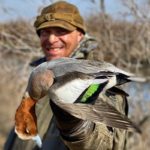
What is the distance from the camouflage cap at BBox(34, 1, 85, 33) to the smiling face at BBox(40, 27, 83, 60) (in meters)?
0.04

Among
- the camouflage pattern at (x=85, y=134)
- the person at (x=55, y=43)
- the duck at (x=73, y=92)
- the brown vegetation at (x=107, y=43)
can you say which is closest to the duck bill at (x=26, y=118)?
the duck at (x=73, y=92)

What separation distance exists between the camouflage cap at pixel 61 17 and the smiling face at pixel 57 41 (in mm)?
43

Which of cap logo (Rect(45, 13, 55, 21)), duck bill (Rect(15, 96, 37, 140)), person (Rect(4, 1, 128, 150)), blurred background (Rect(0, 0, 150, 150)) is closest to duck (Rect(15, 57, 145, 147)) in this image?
duck bill (Rect(15, 96, 37, 140))

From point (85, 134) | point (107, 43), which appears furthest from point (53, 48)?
point (107, 43)

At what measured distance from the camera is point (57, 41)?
3.33 meters

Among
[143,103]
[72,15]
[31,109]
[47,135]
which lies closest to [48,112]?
[47,135]

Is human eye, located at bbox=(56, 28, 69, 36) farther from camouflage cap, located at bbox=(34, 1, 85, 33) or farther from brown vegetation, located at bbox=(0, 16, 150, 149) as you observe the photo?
brown vegetation, located at bbox=(0, 16, 150, 149)

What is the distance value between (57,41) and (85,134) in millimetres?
1067

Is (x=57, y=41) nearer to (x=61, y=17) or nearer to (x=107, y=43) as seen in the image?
(x=61, y=17)

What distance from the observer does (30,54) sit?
26.3 feet

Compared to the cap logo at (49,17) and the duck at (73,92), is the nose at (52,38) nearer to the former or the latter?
the cap logo at (49,17)

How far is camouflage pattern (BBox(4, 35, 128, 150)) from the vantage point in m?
2.42

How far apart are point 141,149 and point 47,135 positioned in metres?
4.87

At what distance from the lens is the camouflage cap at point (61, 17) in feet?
10.7
